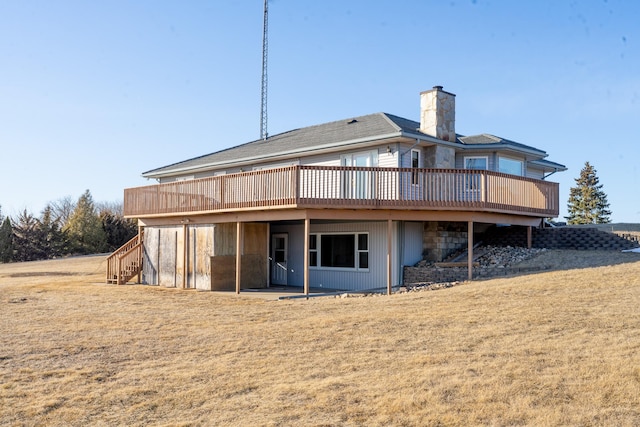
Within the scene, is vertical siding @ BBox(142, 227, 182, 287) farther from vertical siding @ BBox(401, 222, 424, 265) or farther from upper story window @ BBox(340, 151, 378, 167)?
vertical siding @ BBox(401, 222, 424, 265)

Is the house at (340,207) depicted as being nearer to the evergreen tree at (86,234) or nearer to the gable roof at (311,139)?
the gable roof at (311,139)

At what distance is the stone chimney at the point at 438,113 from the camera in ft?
68.8

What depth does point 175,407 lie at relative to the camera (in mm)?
7742

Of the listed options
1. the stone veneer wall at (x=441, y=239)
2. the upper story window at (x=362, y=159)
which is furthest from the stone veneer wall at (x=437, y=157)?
the stone veneer wall at (x=441, y=239)

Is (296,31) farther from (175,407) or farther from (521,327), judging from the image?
(175,407)

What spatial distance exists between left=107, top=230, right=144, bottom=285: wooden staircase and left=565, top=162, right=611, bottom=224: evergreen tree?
122 feet

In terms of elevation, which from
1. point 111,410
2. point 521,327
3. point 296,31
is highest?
point 296,31

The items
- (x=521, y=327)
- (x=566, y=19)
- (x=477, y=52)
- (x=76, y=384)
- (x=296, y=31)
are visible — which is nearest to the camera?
(x=76, y=384)

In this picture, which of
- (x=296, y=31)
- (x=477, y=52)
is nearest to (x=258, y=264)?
(x=296, y=31)

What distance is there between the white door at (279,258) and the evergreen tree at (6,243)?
25.7 metres

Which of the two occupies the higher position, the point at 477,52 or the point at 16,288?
the point at 477,52

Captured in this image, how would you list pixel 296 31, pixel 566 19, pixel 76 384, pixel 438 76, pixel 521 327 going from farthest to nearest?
pixel 438 76, pixel 296 31, pixel 566 19, pixel 521 327, pixel 76 384

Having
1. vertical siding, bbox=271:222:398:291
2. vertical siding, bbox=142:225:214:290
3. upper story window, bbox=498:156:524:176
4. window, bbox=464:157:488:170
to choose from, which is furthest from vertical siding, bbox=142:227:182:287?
upper story window, bbox=498:156:524:176

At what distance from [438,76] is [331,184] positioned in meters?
7.67
